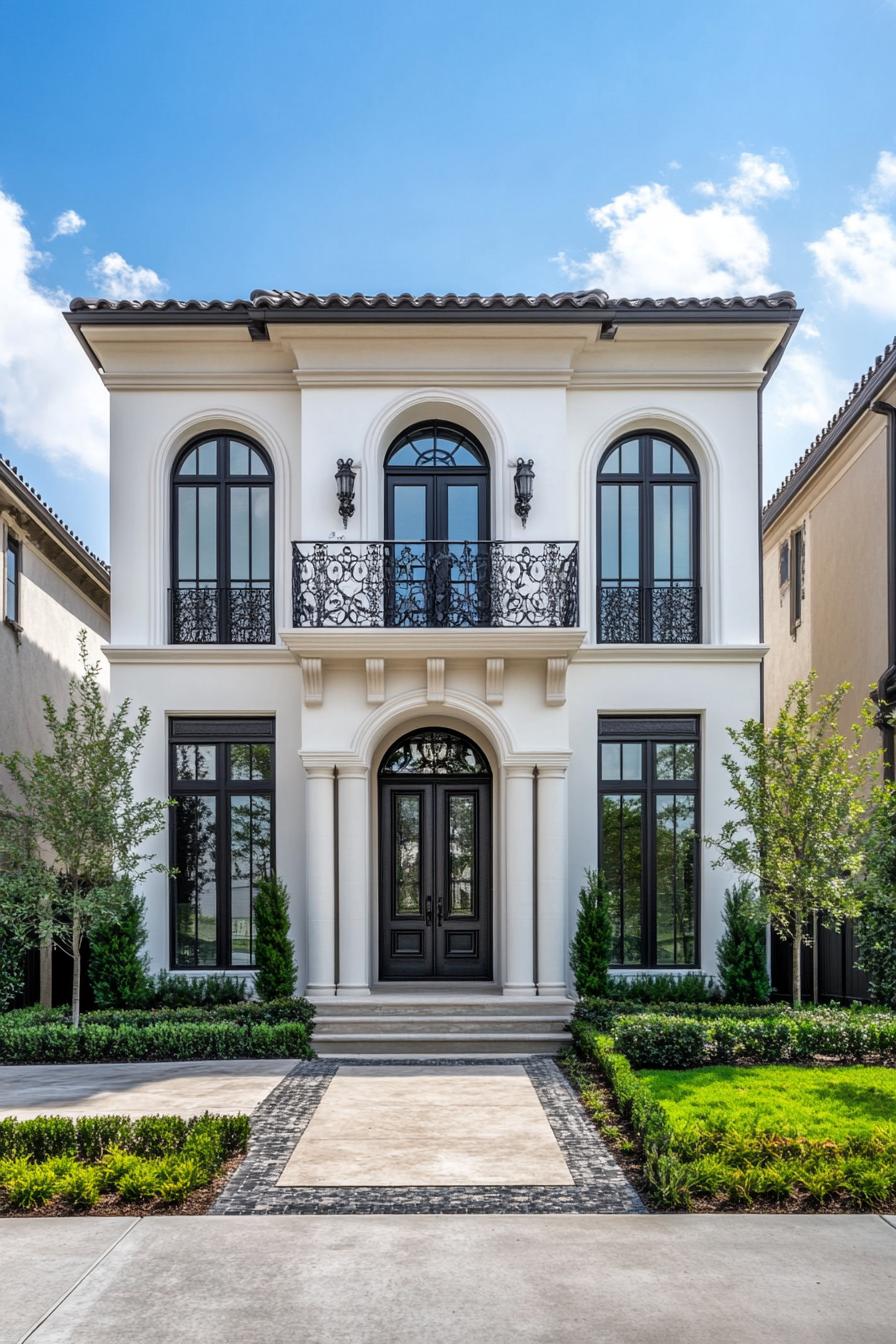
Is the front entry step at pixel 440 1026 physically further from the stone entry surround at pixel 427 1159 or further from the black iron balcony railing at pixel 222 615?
the black iron balcony railing at pixel 222 615

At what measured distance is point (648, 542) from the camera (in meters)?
14.7

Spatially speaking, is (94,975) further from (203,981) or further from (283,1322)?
(283,1322)

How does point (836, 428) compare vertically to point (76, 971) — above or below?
above

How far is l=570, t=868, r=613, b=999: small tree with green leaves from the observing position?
13266mm

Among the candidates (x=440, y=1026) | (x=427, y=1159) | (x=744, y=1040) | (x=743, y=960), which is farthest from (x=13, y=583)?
(x=744, y=1040)

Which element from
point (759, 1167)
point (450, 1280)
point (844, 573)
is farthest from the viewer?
point (844, 573)

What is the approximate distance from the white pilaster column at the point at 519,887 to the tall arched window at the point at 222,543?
380 cm

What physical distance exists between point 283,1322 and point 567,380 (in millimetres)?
11335

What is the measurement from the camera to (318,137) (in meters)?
12.5

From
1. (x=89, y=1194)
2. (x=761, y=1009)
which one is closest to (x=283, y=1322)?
(x=89, y=1194)

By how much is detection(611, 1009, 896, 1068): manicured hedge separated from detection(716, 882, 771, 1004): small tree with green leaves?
1861 mm

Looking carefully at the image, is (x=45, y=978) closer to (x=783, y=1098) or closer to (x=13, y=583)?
(x=13, y=583)

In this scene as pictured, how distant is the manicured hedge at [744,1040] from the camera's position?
11023mm

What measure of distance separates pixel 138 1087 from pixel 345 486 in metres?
7.31
